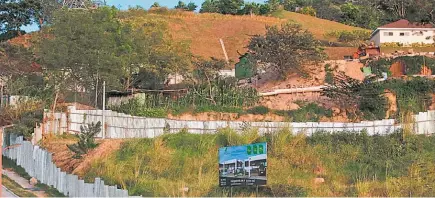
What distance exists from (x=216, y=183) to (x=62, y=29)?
18.7 meters

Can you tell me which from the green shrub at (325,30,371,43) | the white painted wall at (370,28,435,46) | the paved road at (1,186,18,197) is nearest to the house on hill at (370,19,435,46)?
the white painted wall at (370,28,435,46)

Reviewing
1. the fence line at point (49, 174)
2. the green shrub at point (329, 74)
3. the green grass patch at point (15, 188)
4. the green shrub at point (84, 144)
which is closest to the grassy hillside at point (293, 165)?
the green shrub at point (84, 144)

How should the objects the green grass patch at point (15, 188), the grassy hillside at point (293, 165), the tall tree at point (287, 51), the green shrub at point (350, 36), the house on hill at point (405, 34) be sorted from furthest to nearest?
the green shrub at point (350, 36), the house on hill at point (405, 34), the tall tree at point (287, 51), the green grass patch at point (15, 188), the grassy hillside at point (293, 165)

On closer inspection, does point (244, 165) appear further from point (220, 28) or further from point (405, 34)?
point (220, 28)

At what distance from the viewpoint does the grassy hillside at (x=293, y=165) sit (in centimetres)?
2842

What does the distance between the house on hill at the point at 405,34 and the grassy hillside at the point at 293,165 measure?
23.3 meters

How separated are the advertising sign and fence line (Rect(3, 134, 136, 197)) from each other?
131 inches

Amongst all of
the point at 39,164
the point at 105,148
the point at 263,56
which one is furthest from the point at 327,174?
the point at 263,56

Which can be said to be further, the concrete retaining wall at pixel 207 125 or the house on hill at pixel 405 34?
the house on hill at pixel 405 34

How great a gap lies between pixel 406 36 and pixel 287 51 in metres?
15.9

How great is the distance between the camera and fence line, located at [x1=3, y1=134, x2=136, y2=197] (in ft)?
81.4

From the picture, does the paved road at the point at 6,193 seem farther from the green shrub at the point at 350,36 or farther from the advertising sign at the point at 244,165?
the green shrub at the point at 350,36

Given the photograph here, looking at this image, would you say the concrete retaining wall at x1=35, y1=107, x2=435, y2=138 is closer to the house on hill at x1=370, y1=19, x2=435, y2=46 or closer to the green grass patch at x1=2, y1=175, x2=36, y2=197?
the green grass patch at x1=2, y1=175, x2=36, y2=197

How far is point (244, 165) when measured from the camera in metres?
23.5
